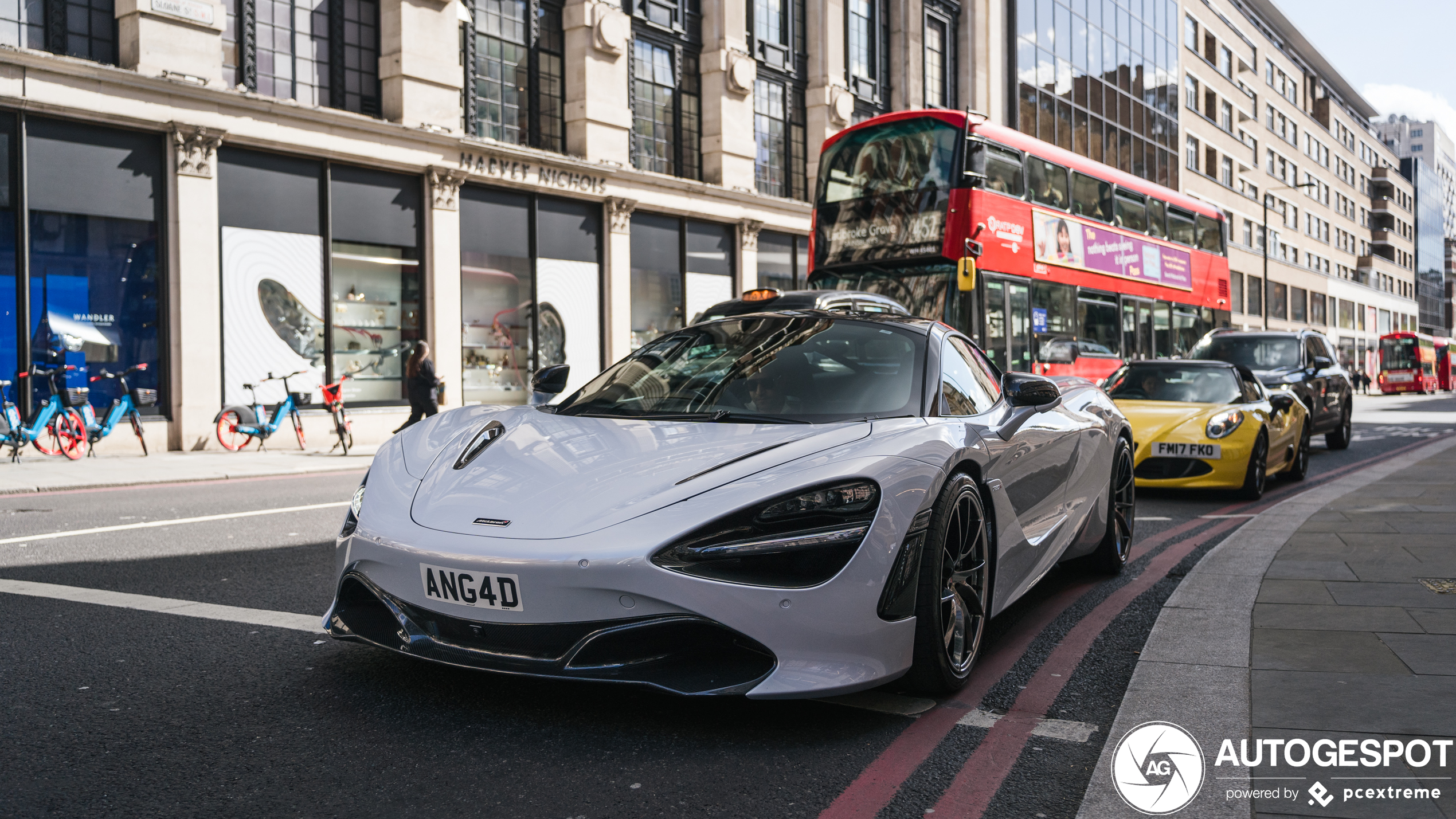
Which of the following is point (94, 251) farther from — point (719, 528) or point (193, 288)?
point (719, 528)

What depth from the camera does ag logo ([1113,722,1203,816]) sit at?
279cm

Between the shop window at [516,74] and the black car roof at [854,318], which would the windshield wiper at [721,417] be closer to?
the black car roof at [854,318]

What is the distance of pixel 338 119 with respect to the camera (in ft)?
58.5

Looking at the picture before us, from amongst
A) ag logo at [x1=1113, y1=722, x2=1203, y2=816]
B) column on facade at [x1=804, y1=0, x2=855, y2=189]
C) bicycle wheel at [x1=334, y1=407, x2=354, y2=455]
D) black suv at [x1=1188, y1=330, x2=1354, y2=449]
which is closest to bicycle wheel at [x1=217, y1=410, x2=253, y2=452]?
bicycle wheel at [x1=334, y1=407, x2=354, y2=455]

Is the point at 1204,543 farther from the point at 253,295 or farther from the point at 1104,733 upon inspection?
the point at 253,295

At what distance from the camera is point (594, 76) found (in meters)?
21.9

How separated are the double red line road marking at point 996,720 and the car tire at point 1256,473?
418cm

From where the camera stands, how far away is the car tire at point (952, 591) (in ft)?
11.6

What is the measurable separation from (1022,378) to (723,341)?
4.25 feet

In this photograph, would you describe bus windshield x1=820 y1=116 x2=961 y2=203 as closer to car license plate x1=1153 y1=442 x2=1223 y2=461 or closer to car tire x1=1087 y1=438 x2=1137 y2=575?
car license plate x1=1153 y1=442 x2=1223 y2=461

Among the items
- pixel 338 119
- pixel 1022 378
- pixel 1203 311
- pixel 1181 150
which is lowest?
pixel 1022 378

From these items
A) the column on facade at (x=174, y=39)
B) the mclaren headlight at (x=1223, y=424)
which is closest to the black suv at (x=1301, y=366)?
the mclaren headlight at (x=1223, y=424)

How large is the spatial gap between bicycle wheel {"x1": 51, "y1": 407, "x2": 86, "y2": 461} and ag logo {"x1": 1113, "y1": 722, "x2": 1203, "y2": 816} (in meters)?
14.2

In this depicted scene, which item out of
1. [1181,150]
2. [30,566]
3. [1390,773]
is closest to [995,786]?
[1390,773]
